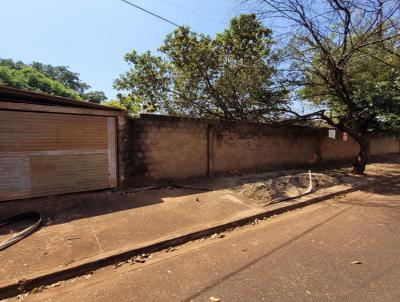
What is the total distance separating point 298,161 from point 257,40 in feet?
22.8

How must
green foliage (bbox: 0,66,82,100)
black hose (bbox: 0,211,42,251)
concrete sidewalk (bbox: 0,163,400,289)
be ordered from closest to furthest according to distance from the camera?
1. concrete sidewalk (bbox: 0,163,400,289)
2. black hose (bbox: 0,211,42,251)
3. green foliage (bbox: 0,66,82,100)

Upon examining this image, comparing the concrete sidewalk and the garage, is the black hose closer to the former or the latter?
the concrete sidewalk

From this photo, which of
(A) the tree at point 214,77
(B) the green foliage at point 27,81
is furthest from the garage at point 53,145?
(B) the green foliage at point 27,81

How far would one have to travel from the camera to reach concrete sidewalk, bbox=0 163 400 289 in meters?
3.79

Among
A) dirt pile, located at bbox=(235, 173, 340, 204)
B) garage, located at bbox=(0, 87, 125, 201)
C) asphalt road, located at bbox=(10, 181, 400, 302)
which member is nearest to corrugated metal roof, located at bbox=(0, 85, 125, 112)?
garage, located at bbox=(0, 87, 125, 201)

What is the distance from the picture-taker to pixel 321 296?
294 centimetres

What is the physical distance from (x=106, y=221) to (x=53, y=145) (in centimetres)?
291

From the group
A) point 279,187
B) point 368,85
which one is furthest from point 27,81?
point 368,85

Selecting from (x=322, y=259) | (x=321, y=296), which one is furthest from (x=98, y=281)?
(x=322, y=259)

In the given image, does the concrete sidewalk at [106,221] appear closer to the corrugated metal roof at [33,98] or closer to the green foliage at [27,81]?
the corrugated metal roof at [33,98]

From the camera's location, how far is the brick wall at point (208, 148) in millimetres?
8383

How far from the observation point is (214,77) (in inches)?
529

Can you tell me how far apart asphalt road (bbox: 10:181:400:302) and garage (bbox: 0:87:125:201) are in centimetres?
414

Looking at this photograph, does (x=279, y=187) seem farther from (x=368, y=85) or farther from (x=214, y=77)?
(x=214, y=77)
